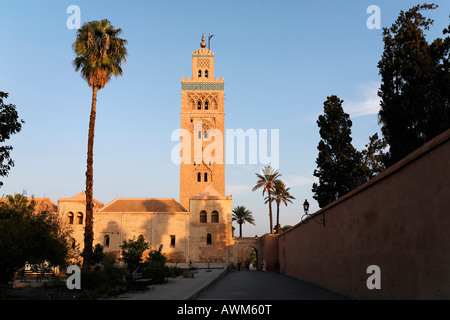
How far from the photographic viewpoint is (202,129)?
5619 centimetres

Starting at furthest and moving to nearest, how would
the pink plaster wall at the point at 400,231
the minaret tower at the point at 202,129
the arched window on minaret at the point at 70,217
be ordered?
1. the minaret tower at the point at 202,129
2. the arched window on minaret at the point at 70,217
3. the pink plaster wall at the point at 400,231

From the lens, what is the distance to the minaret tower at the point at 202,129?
177 ft

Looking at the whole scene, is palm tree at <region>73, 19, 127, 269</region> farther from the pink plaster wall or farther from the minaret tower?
the minaret tower

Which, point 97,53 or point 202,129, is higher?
point 202,129

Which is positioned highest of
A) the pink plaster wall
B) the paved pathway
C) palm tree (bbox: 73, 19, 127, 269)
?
palm tree (bbox: 73, 19, 127, 269)

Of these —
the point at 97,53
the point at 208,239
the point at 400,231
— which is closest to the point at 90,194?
the point at 97,53

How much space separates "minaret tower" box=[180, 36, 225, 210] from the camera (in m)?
53.9

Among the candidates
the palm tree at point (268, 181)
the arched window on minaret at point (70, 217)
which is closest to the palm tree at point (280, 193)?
the palm tree at point (268, 181)

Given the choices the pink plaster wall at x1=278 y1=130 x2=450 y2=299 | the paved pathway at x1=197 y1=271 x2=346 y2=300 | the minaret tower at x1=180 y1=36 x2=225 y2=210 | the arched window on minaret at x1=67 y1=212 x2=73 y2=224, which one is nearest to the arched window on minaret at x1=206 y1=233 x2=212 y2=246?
the minaret tower at x1=180 y1=36 x2=225 y2=210

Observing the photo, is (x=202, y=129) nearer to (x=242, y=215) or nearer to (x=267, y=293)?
(x=242, y=215)

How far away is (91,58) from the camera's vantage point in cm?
2147

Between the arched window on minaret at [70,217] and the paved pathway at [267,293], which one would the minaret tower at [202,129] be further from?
the paved pathway at [267,293]

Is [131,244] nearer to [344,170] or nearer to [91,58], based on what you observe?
[91,58]

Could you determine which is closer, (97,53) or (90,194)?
(90,194)
